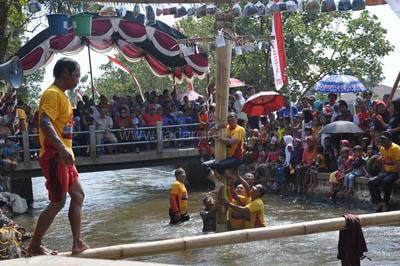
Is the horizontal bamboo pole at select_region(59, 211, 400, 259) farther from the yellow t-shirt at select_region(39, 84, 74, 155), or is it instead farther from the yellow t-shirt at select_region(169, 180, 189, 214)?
the yellow t-shirt at select_region(169, 180, 189, 214)

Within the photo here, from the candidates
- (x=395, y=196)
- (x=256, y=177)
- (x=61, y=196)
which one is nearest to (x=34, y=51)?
(x=256, y=177)

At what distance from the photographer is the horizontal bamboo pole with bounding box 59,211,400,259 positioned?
545cm

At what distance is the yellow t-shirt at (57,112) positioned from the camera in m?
5.50

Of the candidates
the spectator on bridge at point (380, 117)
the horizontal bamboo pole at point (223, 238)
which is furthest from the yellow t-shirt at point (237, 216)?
the horizontal bamboo pole at point (223, 238)

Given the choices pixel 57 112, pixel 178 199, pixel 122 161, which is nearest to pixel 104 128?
pixel 122 161

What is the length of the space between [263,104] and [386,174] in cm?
616

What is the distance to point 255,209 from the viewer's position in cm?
1064

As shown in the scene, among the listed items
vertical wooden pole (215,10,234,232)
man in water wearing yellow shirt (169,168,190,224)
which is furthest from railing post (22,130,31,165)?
vertical wooden pole (215,10,234,232)

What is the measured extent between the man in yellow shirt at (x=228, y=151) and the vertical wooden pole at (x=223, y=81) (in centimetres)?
11

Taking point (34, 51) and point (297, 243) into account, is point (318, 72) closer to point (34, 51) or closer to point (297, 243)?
point (34, 51)

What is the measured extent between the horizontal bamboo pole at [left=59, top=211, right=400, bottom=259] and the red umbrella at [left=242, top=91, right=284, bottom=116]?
12.8 meters

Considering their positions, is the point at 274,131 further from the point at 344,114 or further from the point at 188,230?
the point at 188,230

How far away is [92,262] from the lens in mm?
4781

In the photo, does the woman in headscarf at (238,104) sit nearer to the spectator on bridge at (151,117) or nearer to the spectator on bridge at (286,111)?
the spectator on bridge at (286,111)
